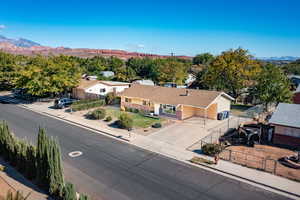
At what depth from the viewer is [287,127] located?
2109 cm

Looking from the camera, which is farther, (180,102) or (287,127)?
(180,102)

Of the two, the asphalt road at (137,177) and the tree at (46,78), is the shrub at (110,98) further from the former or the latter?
the asphalt road at (137,177)

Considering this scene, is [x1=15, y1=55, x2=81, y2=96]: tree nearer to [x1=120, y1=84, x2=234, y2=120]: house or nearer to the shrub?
the shrub

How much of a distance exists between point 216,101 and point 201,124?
4.18m

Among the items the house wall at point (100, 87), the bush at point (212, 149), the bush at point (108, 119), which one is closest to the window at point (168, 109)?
the bush at point (108, 119)

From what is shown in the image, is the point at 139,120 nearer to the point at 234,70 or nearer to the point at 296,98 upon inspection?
the point at 234,70

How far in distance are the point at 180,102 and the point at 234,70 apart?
16.0 metres

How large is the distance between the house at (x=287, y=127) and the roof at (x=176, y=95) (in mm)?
8518

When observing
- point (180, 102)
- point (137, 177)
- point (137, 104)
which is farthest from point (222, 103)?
point (137, 177)

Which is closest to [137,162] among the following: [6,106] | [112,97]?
[112,97]

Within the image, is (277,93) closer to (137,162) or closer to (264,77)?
(264,77)

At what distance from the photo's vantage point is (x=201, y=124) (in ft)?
92.3

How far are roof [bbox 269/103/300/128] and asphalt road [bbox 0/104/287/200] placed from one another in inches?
388

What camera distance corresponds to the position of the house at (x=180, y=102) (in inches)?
1168
